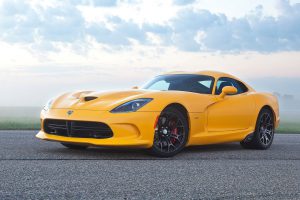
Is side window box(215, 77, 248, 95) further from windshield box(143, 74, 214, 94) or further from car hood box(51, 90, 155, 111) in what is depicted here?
car hood box(51, 90, 155, 111)

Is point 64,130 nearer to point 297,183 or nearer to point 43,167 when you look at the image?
point 43,167

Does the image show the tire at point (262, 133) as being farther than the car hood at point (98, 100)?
Yes

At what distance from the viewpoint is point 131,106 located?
25.5ft

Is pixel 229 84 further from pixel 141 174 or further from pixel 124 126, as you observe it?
pixel 141 174

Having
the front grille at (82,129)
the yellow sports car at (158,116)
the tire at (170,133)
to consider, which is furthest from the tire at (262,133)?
the front grille at (82,129)

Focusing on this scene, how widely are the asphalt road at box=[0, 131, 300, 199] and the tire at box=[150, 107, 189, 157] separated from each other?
15cm

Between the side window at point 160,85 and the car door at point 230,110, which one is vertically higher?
the side window at point 160,85

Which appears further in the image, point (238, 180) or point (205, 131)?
point (205, 131)

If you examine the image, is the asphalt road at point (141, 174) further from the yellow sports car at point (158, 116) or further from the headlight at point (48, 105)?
the headlight at point (48, 105)

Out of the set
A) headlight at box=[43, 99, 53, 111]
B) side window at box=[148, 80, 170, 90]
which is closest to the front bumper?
headlight at box=[43, 99, 53, 111]

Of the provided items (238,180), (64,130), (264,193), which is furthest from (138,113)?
(264,193)

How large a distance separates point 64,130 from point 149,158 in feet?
4.11

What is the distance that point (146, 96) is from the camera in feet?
26.0

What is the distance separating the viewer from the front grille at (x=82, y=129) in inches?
302
